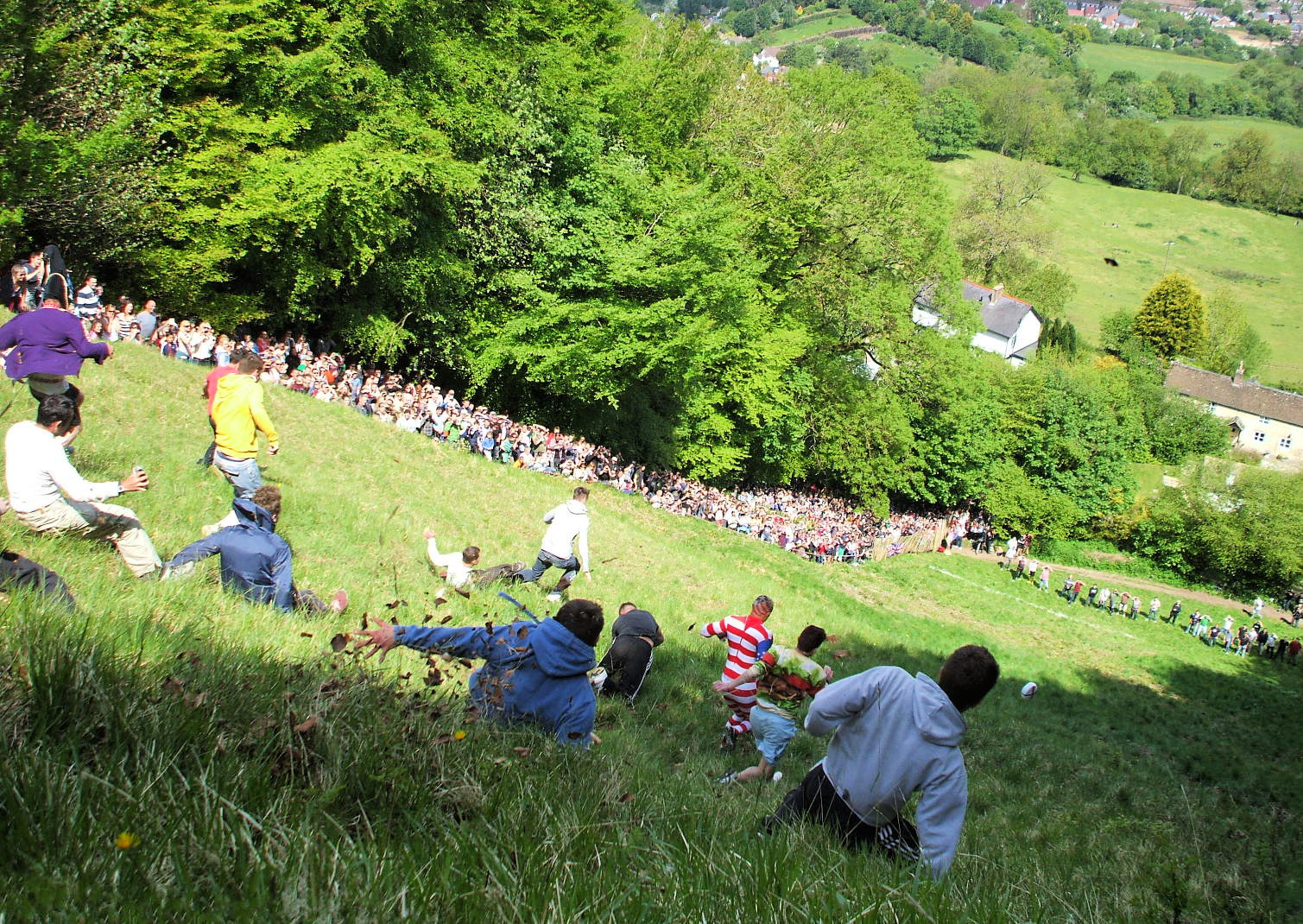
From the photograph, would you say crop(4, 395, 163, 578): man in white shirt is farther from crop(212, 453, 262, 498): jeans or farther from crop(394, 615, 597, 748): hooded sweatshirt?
crop(394, 615, 597, 748): hooded sweatshirt

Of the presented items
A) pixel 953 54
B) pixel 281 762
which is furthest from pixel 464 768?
pixel 953 54

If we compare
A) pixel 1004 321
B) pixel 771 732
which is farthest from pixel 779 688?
pixel 1004 321

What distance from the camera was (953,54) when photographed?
199 meters

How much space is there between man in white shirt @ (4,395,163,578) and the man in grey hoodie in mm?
5552

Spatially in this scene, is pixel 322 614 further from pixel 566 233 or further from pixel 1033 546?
pixel 1033 546

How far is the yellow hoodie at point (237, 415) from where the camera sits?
31.9 ft

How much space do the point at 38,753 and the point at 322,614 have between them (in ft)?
16.3

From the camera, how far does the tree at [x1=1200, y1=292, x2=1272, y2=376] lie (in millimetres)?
99750

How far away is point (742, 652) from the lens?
9047mm

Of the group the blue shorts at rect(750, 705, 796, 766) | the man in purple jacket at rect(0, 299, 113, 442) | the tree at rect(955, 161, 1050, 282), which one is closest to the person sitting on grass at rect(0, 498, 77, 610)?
the man in purple jacket at rect(0, 299, 113, 442)

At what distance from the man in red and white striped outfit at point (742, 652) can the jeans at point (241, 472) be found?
5386 mm

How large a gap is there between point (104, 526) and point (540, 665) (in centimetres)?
423

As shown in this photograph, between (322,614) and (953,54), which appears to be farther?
(953,54)

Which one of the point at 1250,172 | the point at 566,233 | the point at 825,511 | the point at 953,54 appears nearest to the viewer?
the point at 566,233
